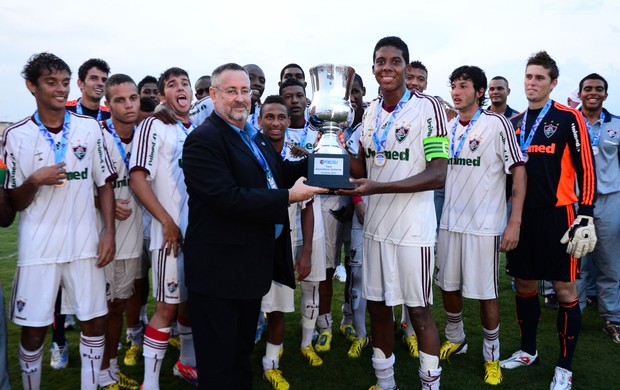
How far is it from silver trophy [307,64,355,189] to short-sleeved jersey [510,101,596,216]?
181cm

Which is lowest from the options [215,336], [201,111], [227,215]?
[215,336]

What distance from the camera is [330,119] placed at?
2.98 metres

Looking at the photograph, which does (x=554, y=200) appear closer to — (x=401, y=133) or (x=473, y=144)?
(x=473, y=144)

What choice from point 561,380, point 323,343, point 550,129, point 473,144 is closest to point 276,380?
point 323,343

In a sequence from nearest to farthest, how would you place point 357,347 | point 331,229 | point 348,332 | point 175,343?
point 357,347, point 331,229, point 175,343, point 348,332

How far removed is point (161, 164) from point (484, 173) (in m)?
2.58

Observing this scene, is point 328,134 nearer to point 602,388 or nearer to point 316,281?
point 316,281

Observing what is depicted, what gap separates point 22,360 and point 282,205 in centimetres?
211

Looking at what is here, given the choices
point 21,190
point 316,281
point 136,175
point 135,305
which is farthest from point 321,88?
point 135,305

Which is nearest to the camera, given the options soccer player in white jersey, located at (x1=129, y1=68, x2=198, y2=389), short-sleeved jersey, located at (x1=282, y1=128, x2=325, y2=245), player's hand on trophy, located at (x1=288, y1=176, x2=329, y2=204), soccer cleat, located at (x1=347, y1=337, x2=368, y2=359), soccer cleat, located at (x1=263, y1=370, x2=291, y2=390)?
player's hand on trophy, located at (x1=288, y1=176, x2=329, y2=204)

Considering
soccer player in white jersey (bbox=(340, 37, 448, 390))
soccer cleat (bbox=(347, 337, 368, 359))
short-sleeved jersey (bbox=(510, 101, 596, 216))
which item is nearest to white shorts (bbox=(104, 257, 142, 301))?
soccer player in white jersey (bbox=(340, 37, 448, 390))

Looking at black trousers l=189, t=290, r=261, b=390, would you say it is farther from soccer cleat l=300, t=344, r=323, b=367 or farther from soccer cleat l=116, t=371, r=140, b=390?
soccer cleat l=300, t=344, r=323, b=367

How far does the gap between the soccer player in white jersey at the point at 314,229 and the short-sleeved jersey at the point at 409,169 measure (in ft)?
2.49

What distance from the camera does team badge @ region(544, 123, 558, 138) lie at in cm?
381
